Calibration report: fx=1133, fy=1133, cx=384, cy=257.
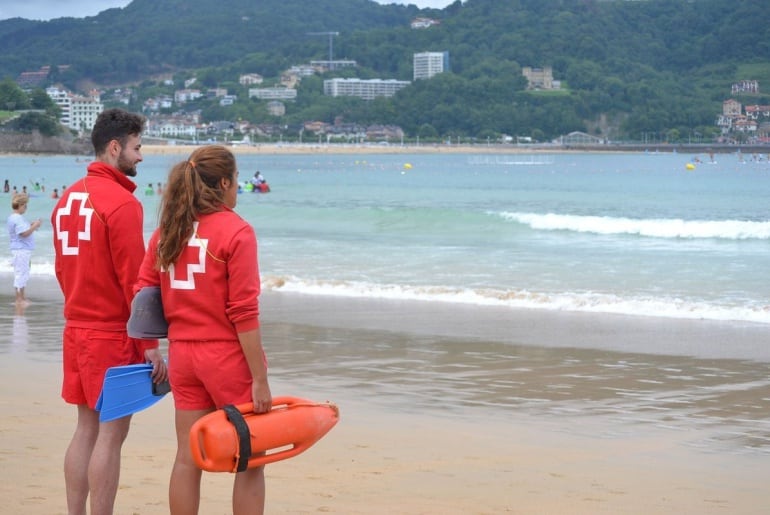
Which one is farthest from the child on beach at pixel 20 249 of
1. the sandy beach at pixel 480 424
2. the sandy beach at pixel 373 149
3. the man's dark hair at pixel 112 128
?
the sandy beach at pixel 373 149

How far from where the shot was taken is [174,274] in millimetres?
3814

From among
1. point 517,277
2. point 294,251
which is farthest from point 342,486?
point 294,251

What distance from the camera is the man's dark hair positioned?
4.30 metres

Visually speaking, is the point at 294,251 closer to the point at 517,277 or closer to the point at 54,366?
the point at 517,277

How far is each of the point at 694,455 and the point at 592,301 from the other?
7064 mm

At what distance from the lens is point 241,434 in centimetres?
366

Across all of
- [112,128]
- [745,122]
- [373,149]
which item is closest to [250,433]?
[112,128]

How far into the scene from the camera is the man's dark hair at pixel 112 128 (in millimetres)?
4297

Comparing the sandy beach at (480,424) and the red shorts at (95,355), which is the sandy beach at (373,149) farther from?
the red shorts at (95,355)

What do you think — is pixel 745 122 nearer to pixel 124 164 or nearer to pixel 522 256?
pixel 522 256

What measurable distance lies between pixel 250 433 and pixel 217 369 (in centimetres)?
24

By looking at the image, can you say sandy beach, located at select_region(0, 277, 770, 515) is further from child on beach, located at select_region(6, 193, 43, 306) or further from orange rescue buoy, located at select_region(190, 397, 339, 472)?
child on beach, located at select_region(6, 193, 43, 306)

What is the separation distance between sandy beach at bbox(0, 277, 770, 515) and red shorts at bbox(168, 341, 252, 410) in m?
1.18

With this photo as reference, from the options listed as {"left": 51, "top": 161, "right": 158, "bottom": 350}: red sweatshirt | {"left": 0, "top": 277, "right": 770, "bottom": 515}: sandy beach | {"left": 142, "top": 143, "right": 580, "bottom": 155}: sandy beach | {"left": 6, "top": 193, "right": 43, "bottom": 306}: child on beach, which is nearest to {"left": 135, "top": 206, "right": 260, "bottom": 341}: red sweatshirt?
{"left": 51, "top": 161, "right": 158, "bottom": 350}: red sweatshirt
